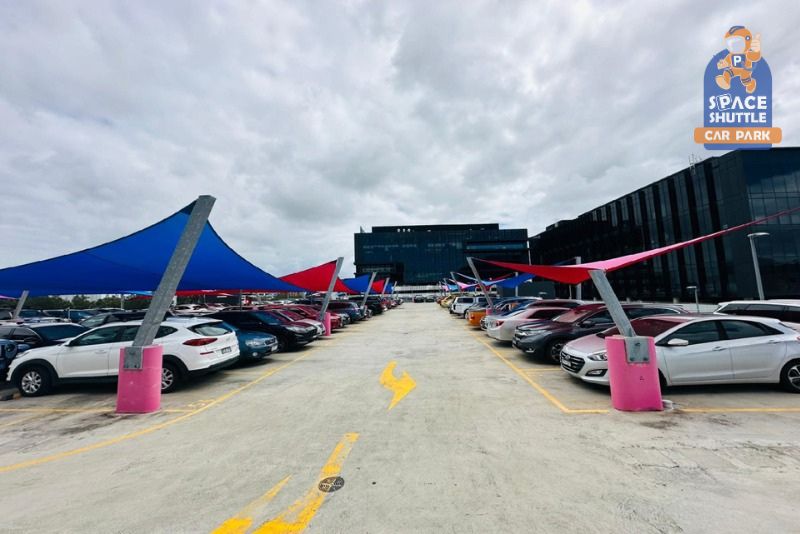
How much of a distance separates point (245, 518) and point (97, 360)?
6.80 meters

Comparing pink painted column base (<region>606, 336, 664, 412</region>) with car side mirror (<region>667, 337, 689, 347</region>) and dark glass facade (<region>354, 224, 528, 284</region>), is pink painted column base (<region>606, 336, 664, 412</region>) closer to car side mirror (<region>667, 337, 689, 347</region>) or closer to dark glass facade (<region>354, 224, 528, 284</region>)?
car side mirror (<region>667, 337, 689, 347</region>)

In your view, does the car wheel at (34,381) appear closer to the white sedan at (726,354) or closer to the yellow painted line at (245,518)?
the yellow painted line at (245,518)

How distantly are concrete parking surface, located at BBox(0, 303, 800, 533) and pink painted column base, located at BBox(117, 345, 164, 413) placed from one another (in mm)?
245

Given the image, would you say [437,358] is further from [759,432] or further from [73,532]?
[73,532]

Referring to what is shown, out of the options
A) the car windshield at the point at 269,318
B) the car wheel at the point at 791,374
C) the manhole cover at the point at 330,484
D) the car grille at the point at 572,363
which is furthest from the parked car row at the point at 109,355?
the car wheel at the point at 791,374

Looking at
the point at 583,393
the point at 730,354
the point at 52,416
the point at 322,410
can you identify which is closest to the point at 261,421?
the point at 322,410

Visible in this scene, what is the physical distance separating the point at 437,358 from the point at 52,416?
8.55m

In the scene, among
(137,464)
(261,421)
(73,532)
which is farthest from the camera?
(261,421)

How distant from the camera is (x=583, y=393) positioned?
22.2ft

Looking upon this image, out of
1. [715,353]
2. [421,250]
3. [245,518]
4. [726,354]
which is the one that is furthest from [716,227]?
[421,250]

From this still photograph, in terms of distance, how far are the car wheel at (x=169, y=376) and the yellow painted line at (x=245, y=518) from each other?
5.46 m

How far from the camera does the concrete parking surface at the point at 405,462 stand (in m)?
3.02

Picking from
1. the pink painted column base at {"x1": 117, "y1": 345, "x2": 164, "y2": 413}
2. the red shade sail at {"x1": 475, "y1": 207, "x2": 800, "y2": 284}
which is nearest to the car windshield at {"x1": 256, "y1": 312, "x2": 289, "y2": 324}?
the pink painted column base at {"x1": 117, "y1": 345, "x2": 164, "y2": 413}

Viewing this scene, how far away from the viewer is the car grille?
23.0 feet
